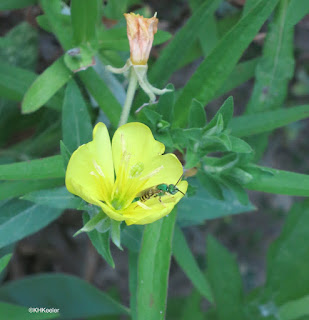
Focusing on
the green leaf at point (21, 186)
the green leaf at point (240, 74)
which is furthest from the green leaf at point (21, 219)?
the green leaf at point (240, 74)

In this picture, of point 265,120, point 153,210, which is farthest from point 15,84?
point 265,120

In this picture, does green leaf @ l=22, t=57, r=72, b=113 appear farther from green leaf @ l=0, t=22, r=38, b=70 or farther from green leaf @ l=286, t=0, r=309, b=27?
green leaf @ l=286, t=0, r=309, b=27

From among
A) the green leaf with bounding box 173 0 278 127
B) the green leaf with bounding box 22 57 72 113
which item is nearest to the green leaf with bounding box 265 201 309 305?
the green leaf with bounding box 173 0 278 127

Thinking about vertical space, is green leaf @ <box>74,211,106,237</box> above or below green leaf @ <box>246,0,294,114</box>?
above

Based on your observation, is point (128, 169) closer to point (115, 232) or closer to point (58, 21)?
point (115, 232)

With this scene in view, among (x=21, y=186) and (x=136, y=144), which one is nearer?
(x=136, y=144)
